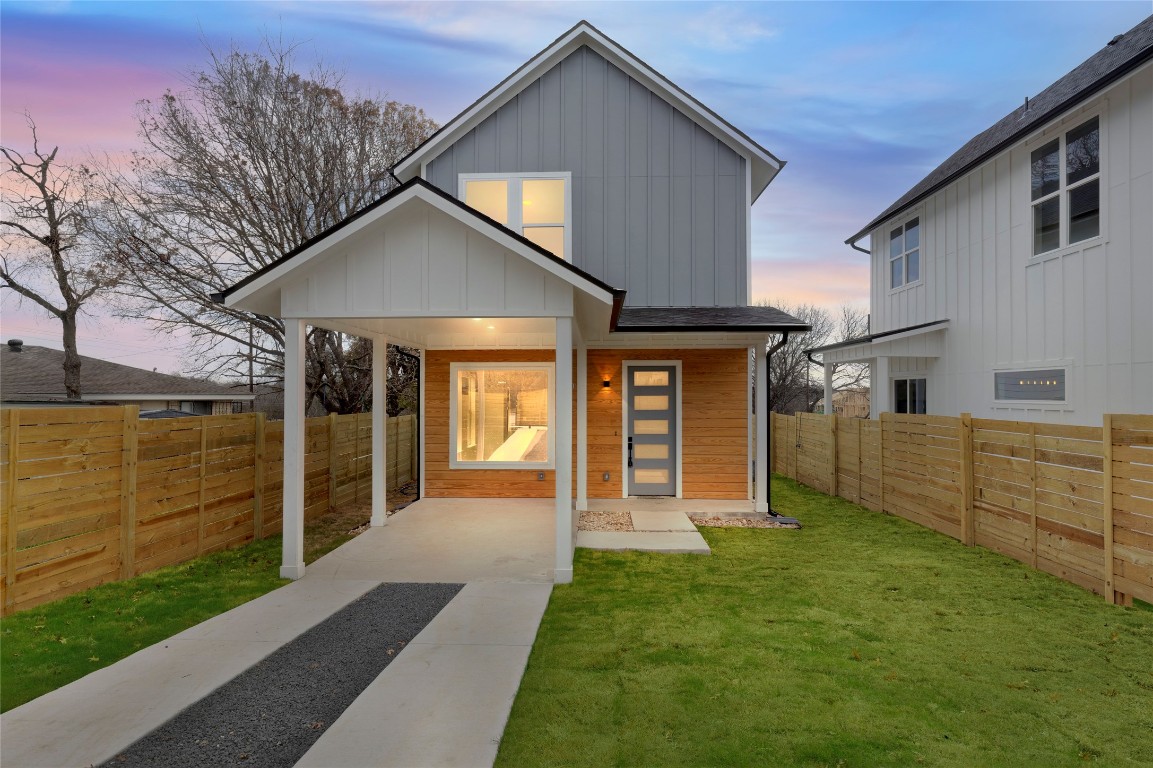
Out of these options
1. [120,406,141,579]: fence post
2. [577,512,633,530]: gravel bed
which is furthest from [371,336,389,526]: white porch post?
[577,512,633,530]: gravel bed

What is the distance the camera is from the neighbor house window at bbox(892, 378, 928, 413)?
12203 millimetres

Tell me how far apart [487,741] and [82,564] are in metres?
4.71

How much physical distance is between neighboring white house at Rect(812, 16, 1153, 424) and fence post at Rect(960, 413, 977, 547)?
7.47 ft

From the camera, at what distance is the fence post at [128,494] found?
208 inches

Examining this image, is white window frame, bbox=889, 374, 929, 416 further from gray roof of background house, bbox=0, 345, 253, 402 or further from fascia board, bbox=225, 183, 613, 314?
gray roof of background house, bbox=0, 345, 253, 402

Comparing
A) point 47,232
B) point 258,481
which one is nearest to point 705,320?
point 258,481

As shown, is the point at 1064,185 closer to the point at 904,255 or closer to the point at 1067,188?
the point at 1067,188

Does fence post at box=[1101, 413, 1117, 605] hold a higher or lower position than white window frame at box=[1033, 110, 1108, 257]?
lower

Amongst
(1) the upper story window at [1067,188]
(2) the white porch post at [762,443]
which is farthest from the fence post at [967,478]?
(1) the upper story window at [1067,188]

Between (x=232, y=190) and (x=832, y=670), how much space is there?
53.2ft

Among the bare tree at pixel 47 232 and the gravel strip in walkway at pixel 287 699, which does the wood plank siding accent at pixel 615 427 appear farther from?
the bare tree at pixel 47 232

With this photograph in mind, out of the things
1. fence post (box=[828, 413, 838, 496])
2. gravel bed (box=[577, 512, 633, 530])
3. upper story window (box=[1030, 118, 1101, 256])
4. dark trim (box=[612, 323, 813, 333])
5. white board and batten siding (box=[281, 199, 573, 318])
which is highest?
upper story window (box=[1030, 118, 1101, 256])

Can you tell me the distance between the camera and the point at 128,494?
5316 millimetres

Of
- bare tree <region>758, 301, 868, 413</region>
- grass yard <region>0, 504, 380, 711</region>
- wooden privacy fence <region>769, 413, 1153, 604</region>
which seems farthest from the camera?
bare tree <region>758, 301, 868, 413</region>
